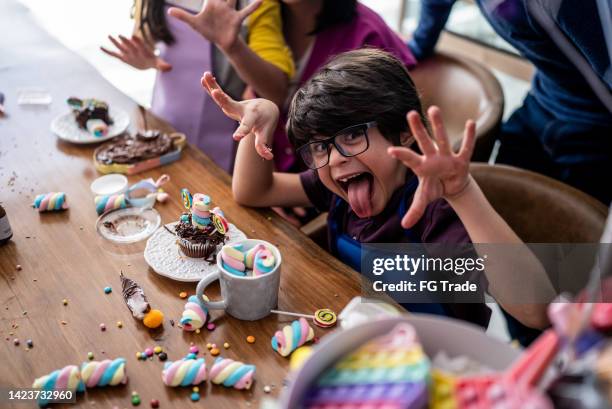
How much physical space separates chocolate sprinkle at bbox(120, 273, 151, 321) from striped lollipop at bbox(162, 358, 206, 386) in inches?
6.4

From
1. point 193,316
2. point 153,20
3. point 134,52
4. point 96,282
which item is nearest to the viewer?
point 193,316

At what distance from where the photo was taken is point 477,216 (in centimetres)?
105

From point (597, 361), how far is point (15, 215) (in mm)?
1222

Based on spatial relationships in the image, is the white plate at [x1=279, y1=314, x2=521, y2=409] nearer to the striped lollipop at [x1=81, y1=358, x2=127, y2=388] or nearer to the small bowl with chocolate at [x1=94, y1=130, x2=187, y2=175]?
the striped lollipop at [x1=81, y1=358, x2=127, y2=388]

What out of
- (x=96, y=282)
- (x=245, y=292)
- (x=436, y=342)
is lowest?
(x=96, y=282)

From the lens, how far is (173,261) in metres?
1.20

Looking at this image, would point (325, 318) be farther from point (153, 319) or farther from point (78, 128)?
point (78, 128)

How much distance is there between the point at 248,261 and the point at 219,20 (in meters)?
0.80

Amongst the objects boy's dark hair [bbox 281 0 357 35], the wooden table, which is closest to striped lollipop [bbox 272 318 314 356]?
the wooden table

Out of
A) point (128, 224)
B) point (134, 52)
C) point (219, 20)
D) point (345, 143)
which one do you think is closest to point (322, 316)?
point (345, 143)

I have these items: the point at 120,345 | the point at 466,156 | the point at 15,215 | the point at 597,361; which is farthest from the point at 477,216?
the point at 15,215

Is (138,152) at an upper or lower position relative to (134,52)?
lower

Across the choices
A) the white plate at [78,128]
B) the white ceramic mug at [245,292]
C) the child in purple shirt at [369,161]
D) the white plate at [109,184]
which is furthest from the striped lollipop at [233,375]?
the white plate at [78,128]

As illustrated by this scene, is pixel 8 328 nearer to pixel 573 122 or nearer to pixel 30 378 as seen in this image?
pixel 30 378
